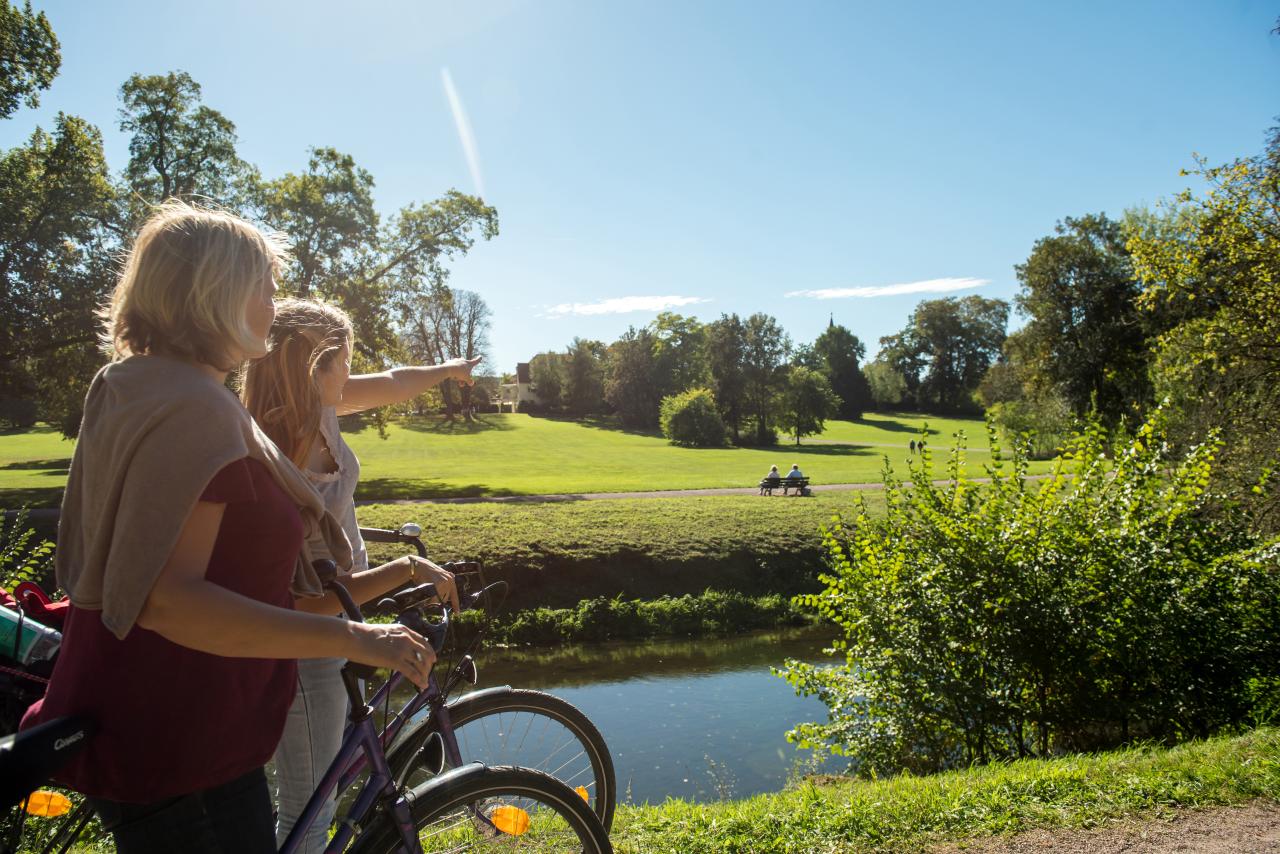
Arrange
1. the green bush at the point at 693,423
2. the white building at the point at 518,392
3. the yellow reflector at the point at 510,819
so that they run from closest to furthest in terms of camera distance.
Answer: the yellow reflector at the point at 510,819 < the green bush at the point at 693,423 < the white building at the point at 518,392

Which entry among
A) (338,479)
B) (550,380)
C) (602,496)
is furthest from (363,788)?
(550,380)

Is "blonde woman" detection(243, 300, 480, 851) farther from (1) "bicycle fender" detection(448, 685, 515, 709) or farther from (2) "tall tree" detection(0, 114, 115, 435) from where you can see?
(2) "tall tree" detection(0, 114, 115, 435)

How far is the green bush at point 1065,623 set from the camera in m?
6.41

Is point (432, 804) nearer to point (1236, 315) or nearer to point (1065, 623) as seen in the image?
point (1065, 623)

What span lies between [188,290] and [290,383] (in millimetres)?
951

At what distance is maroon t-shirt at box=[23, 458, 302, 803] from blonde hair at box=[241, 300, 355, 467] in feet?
3.09

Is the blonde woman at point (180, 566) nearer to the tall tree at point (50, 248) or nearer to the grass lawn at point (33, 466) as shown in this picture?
the grass lawn at point (33, 466)

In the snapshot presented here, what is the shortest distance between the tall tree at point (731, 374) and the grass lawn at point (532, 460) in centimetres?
596

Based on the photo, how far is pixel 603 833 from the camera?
235cm

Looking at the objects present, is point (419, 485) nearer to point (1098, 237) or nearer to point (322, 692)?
point (322, 692)

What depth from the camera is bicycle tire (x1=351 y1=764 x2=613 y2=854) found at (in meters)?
2.09

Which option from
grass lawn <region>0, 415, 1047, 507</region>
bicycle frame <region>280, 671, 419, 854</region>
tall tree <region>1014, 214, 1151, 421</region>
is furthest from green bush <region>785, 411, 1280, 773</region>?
tall tree <region>1014, 214, 1151, 421</region>

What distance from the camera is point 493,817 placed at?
89.2 inches

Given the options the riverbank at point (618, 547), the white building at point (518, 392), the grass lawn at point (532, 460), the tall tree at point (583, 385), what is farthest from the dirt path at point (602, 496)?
the white building at point (518, 392)
